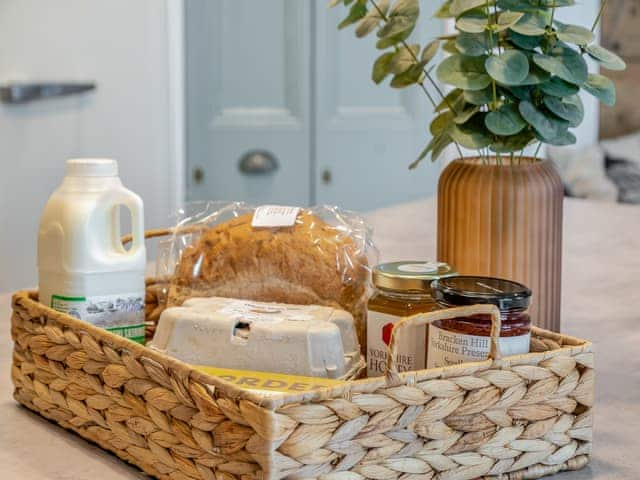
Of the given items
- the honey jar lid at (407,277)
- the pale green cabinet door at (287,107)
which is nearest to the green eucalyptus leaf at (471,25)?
the honey jar lid at (407,277)

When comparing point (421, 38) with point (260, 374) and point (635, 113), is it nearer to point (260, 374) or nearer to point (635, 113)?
point (635, 113)

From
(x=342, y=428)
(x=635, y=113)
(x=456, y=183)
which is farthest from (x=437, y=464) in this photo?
(x=635, y=113)

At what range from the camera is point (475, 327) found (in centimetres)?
74

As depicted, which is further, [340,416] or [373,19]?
[373,19]

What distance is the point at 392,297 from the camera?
83cm

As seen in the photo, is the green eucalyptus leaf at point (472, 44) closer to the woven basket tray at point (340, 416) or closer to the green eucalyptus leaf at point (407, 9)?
the green eucalyptus leaf at point (407, 9)

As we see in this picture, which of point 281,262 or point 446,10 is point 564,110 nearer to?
point 446,10

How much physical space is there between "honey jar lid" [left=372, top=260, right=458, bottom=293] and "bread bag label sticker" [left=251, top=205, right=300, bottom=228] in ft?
0.53

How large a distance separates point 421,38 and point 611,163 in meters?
0.92

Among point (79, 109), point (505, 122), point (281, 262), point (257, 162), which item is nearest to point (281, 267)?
point (281, 262)

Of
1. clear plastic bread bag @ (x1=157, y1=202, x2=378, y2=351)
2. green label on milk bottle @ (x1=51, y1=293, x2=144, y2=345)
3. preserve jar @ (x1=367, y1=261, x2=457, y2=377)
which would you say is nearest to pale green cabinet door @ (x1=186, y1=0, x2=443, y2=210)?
clear plastic bread bag @ (x1=157, y1=202, x2=378, y2=351)

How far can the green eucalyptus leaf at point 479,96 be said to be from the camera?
0.93 meters

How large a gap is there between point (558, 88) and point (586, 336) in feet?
1.24

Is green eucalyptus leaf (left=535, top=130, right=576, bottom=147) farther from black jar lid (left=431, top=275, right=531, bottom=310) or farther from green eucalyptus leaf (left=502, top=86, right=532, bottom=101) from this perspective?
black jar lid (left=431, top=275, right=531, bottom=310)
